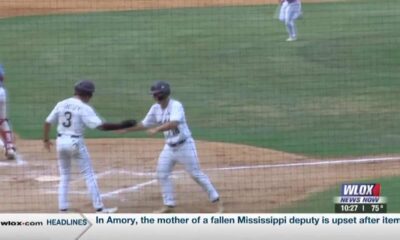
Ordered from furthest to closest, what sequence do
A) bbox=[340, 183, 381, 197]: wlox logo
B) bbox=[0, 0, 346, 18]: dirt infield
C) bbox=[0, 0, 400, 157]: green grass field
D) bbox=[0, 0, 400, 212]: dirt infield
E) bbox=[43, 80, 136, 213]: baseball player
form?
bbox=[0, 0, 346, 18]: dirt infield, bbox=[0, 0, 400, 157]: green grass field, bbox=[0, 0, 400, 212]: dirt infield, bbox=[43, 80, 136, 213]: baseball player, bbox=[340, 183, 381, 197]: wlox logo

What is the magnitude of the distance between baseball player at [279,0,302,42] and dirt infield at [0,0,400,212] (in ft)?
18.6

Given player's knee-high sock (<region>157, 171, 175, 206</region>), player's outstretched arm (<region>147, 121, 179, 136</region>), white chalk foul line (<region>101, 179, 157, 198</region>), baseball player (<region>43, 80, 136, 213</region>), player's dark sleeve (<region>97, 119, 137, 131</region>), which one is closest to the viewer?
player's dark sleeve (<region>97, 119, 137, 131</region>)

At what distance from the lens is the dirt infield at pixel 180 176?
25.7ft

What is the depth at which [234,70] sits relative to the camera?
1355 cm

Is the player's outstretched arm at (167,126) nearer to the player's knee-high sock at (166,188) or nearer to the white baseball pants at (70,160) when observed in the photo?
the player's knee-high sock at (166,188)

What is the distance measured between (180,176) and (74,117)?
A: 173 centimetres

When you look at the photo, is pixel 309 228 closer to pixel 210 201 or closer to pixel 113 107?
pixel 210 201

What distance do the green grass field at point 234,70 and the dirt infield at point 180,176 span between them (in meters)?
0.62

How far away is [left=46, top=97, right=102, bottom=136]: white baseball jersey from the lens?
7.40m

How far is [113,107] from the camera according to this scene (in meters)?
12.0

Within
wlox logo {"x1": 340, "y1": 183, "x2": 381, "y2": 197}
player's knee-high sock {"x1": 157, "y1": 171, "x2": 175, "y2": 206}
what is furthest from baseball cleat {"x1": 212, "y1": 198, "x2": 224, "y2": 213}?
wlox logo {"x1": 340, "y1": 183, "x2": 381, "y2": 197}

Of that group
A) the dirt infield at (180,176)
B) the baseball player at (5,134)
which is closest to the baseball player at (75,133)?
the dirt infield at (180,176)

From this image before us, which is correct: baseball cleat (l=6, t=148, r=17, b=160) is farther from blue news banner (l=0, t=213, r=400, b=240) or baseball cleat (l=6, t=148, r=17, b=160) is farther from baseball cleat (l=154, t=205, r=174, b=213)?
blue news banner (l=0, t=213, r=400, b=240)

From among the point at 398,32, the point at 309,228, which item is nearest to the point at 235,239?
the point at 309,228
